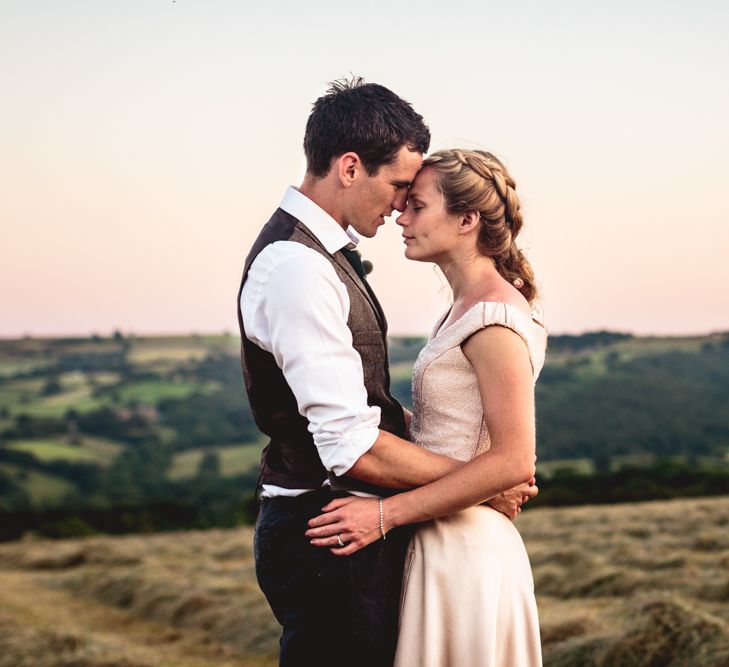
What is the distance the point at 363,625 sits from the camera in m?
2.41

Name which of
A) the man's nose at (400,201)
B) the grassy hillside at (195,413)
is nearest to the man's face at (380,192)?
the man's nose at (400,201)

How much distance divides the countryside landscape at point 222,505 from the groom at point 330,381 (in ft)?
2.73

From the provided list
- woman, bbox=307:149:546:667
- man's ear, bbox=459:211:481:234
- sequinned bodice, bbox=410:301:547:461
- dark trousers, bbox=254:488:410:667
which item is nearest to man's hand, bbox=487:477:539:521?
woman, bbox=307:149:546:667

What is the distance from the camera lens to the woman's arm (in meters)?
2.35

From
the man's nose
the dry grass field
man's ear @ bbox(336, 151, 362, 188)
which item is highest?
man's ear @ bbox(336, 151, 362, 188)

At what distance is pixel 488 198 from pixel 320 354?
0.72m

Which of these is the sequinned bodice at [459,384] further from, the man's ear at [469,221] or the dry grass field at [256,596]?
the dry grass field at [256,596]

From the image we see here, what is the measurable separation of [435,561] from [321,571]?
30 centimetres

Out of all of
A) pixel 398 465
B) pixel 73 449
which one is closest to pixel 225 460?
pixel 73 449

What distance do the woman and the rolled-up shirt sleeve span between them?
20 centimetres

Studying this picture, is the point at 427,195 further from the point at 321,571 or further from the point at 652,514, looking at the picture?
the point at 652,514

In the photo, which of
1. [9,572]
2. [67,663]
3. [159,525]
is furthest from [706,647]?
[159,525]

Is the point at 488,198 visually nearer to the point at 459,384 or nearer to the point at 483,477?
the point at 459,384

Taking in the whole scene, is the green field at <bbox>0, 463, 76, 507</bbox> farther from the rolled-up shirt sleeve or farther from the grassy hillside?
the rolled-up shirt sleeve
